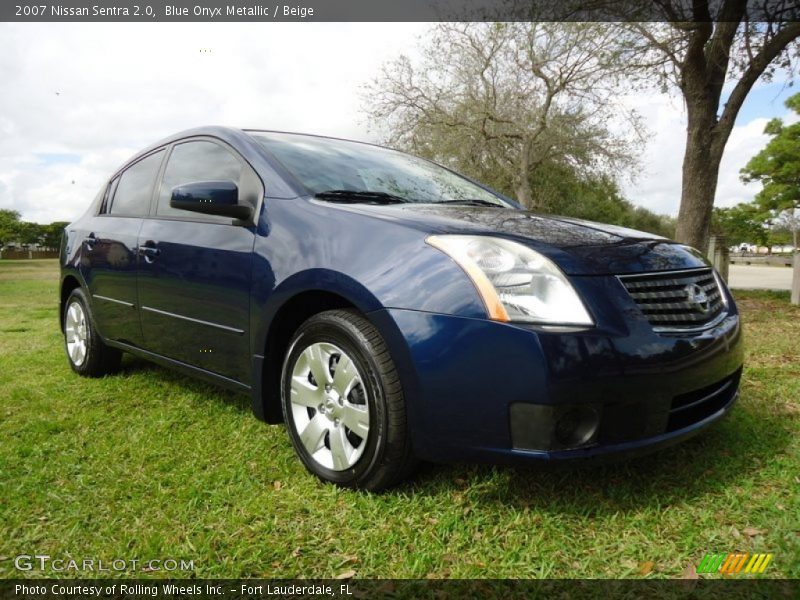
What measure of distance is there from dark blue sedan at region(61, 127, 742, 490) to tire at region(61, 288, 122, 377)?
112 cm

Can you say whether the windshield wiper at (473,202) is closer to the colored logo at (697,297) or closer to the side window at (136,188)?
the colored logo at (697,297)

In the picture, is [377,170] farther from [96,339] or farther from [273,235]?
[96,339]

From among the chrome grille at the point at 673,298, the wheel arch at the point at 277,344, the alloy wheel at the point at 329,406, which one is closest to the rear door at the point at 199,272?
the wheel arch at the point at 277,344

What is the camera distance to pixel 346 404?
2387 millimetres

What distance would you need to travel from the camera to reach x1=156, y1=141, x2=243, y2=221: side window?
10.3 feet

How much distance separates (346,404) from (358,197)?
1011 millimetres

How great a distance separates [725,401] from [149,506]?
244 centimetres

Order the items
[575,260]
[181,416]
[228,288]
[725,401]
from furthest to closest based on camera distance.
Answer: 1. [181,416]
2. [228,288]
3. [725,401]
4. [575,260]

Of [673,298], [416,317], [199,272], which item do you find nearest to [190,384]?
[199,272]

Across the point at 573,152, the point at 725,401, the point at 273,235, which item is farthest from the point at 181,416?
the point at 573,152

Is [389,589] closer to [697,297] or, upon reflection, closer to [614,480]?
[614,480]

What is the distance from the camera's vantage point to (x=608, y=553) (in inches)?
79.8

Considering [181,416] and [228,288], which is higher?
[228,288]

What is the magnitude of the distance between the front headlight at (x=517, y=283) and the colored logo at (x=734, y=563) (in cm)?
87
